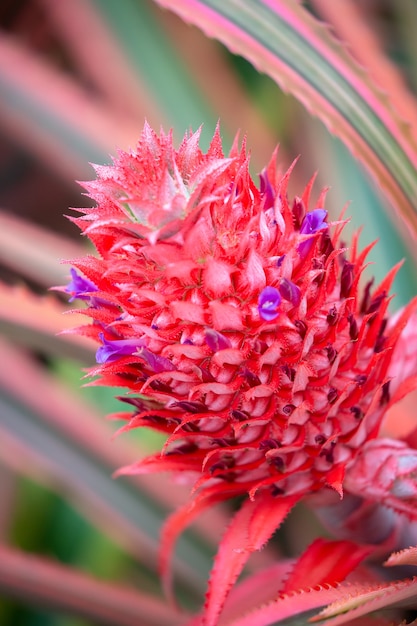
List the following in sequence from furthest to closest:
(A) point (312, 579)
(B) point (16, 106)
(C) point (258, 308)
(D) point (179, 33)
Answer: (D) point (179, 33)
(B) point (16, 106)
(A) point (312, 579)
(C) point (258, 308)

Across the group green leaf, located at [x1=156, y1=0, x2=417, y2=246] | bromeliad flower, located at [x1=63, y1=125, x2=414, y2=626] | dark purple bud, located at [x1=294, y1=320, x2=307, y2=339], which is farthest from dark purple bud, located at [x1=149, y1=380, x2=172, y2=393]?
green leaf, located at [x1=156, y1=0, x2=417, y2=246]

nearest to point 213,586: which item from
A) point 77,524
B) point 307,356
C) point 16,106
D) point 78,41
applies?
point 307,356

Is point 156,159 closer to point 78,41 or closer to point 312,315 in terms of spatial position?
point 312,315

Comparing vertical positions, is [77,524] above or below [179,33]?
below

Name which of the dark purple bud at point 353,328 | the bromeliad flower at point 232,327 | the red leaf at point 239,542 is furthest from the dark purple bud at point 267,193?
the red leaf at point 239,542

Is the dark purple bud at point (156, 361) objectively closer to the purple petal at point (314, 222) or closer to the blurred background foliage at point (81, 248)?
the purple petal at point (314, 222)

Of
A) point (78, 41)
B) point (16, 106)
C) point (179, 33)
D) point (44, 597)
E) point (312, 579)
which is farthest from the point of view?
point (179, 33)
